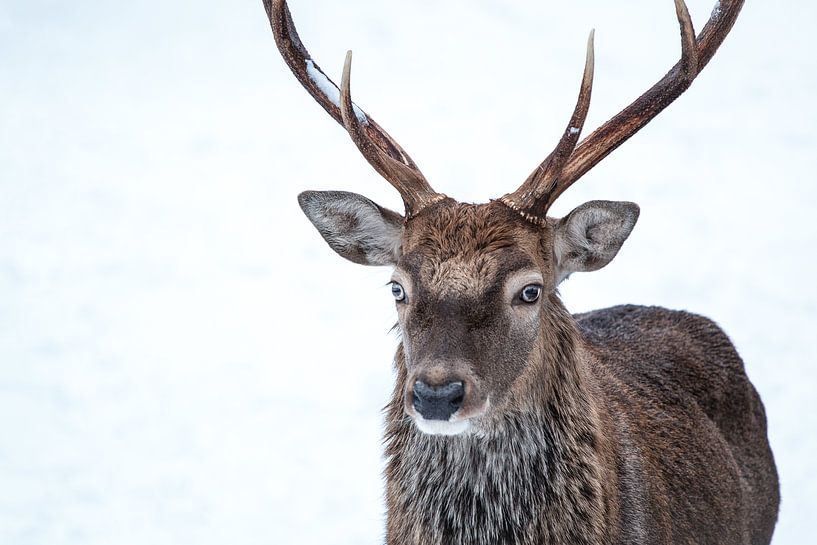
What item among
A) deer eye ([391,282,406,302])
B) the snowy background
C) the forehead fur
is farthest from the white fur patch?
the snowy background

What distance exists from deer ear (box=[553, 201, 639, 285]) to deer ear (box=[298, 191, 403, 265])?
72 centimetres

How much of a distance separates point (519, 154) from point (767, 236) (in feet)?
10.9

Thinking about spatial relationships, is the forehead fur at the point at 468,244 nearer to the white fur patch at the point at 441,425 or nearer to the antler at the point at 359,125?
the antler at the point at 359,125

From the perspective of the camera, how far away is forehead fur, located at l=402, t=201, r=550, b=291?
3.98 metres

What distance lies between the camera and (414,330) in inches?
156

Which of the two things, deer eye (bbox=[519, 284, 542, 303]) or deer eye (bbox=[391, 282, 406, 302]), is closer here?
deer eye (bbox=[519, 284, 542, 303])

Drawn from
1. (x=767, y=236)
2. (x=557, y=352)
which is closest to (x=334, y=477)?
(x=557, y=352)

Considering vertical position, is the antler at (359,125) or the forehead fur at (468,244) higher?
the antler at (359,125)

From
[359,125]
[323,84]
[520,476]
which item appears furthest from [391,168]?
[520,476]

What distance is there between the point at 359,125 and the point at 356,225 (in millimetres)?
453

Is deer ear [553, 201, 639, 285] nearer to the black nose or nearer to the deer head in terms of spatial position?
the deer head

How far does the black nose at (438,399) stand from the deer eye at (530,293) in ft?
1.88

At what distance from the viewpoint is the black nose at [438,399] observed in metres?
3.62

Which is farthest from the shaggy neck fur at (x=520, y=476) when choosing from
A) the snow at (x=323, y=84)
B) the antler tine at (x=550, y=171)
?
the snow at (x=323, y=84)
